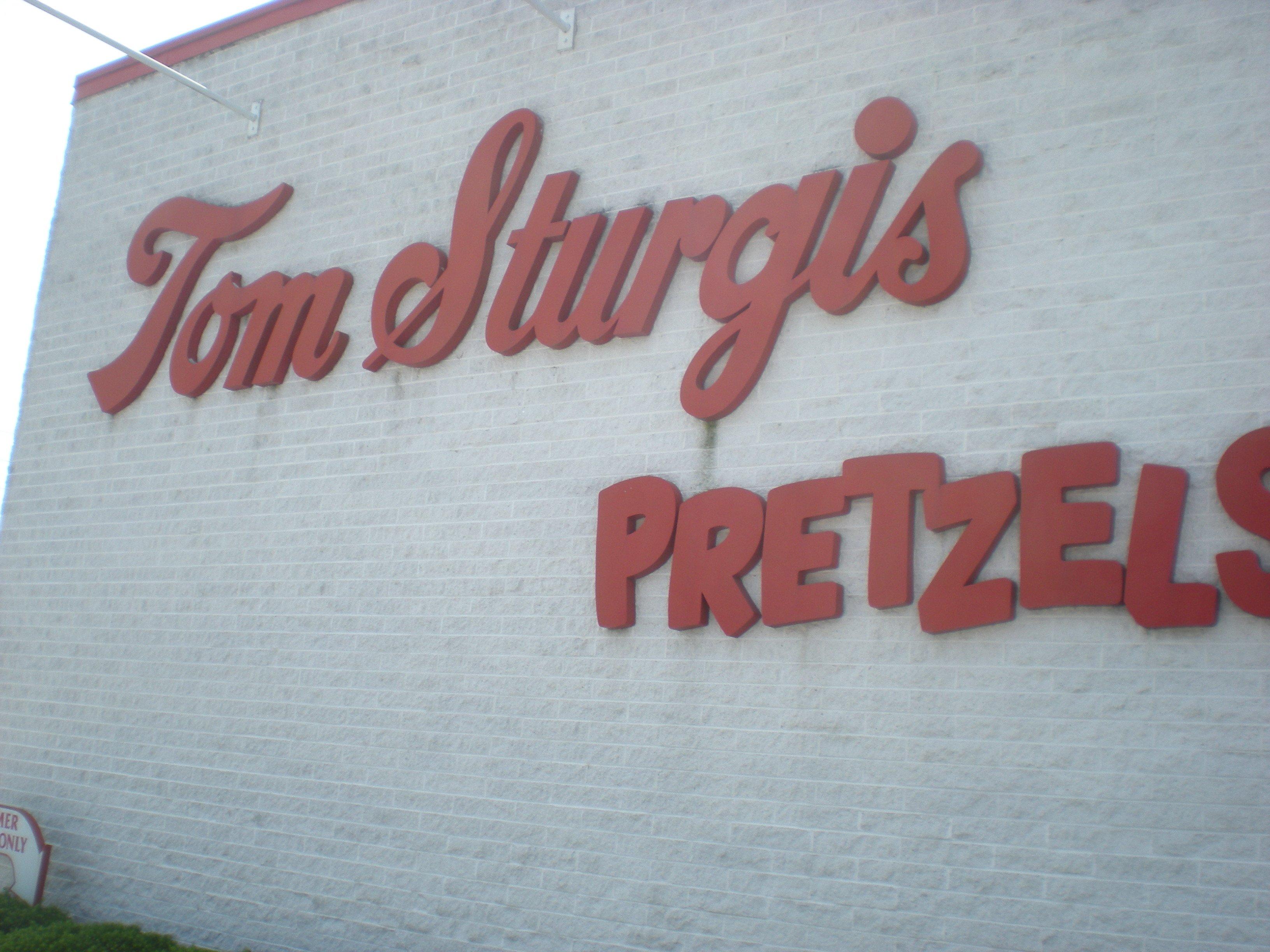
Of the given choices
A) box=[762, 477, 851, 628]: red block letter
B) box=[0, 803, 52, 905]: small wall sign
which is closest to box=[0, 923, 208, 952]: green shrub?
box=[0, 803, 52, 905]: small wall sign

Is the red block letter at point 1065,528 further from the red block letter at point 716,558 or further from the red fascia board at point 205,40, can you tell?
the red fascia board at point 205,40

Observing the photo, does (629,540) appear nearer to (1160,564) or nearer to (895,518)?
(895,518)

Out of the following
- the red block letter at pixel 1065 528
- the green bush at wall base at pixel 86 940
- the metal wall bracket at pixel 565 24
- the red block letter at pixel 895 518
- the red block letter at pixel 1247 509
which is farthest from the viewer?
the metal wall bracket at pixel 565 24

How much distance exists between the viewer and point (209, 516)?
6.85 m

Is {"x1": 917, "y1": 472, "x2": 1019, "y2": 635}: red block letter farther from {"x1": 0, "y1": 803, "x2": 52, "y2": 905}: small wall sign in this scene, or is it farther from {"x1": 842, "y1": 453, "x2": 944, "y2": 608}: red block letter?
{"x1": 0, "y1": 803, "x2": 52, "y2": 905}: small wall sign

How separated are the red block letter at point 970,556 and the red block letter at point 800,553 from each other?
15.6 inches

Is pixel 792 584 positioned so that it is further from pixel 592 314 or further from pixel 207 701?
pixel 207 701

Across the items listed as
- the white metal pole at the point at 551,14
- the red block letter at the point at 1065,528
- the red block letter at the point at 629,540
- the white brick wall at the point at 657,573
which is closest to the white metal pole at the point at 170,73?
the white brick wall at the point at 657,573

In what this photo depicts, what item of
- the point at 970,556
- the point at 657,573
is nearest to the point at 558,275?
the point at 657,573

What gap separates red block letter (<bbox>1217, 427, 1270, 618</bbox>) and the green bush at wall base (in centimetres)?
495

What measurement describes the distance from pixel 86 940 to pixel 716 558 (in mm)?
3595

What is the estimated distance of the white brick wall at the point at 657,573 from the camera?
13.7 feet

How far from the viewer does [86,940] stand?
5.41m

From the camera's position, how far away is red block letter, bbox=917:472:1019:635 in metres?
4.32
